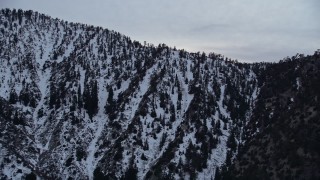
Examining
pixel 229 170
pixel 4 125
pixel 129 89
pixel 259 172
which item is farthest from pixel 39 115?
pixel 259 172

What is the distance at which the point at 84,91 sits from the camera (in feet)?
607

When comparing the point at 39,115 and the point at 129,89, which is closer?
the point at 39,115

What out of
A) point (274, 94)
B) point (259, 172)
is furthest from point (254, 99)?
point (259, 172)

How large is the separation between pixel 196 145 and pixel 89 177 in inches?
1640

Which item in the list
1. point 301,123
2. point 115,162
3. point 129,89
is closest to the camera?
point 301,123

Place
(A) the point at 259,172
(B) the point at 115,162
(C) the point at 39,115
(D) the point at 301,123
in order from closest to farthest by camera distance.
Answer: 1. (A) the point at 259,172
2. (D) the point at 301,123
3. (B) the point at 115,162
4. (C) the point at 39,115

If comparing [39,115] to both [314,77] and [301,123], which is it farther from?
[314,77]

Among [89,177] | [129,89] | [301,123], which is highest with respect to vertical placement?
[129,89]

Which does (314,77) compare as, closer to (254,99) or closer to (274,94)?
(274,94)

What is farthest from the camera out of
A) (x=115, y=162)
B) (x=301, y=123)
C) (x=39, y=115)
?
(x=39, y=115)

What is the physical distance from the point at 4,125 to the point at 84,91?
136ft

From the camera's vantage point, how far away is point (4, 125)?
15550 cm

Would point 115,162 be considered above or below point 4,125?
below

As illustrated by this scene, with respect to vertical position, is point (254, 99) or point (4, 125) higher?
point (254, 99)
